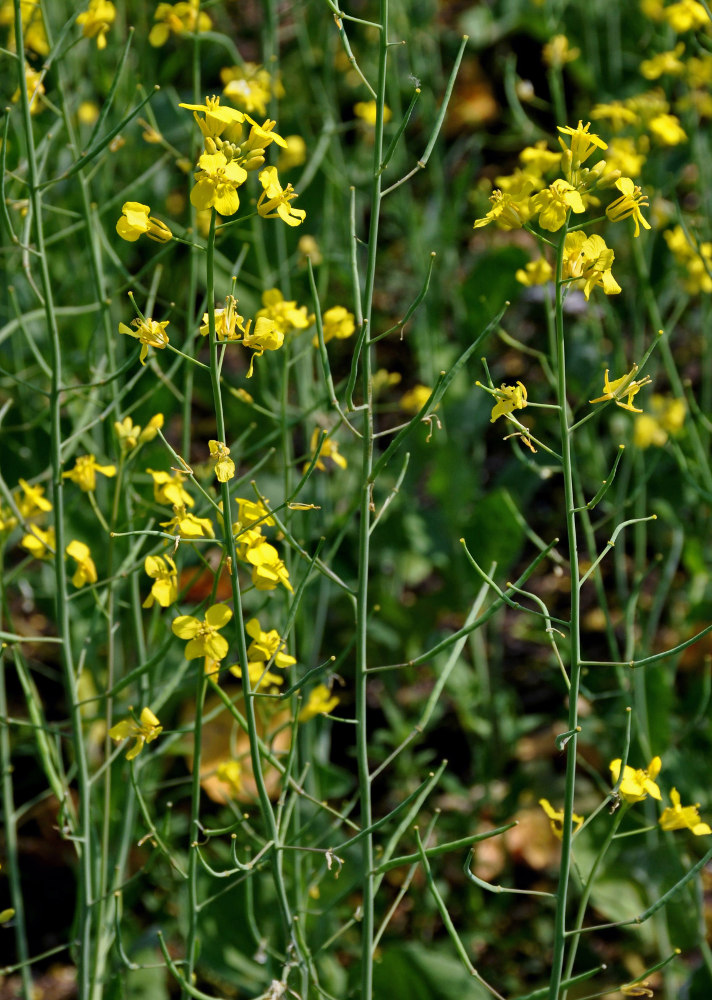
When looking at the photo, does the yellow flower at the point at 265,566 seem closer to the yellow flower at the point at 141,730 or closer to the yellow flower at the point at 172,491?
the yellow flower at the point at 172,491

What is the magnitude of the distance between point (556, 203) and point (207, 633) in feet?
1.79

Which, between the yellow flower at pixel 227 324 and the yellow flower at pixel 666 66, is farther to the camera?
the yellow flower at pixel 666 66

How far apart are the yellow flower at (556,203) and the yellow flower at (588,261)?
0.04 m

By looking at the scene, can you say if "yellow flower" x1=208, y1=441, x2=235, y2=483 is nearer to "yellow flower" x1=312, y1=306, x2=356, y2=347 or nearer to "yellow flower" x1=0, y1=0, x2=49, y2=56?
"yellow flower" x1=312, y1=306, x2=356, y2=347

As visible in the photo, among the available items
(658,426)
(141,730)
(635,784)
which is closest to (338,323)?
(141,730)

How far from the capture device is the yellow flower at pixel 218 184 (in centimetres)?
87

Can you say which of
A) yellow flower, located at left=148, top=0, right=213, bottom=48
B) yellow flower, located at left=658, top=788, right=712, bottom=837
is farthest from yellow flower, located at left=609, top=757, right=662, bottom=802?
yellow flower, located at left=148, top=0, right=213, bottom=48

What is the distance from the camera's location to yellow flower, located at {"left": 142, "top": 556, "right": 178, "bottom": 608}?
106 cm

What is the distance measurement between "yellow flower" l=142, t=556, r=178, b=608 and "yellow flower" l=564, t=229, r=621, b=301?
51 centimetres

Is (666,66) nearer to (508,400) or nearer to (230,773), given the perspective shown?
(508,400)

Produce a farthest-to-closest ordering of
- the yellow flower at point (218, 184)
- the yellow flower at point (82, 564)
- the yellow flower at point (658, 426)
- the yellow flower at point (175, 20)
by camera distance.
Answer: the yellow flower at point (658, 426) < the yellow flower at point (175, 20) < the yellow flower at point (82, 564) < the yellow flower at point (218, 184)

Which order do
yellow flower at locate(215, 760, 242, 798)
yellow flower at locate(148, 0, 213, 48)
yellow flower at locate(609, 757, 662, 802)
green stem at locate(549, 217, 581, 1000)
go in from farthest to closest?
yellow flower at locate(148, 0, 213, 48) < yellow flower at locate(215, 760, 242, 798) < yellow flower at locate(609, 757, 662, 802) < green stem at locate(549, 217, 581, 1000)

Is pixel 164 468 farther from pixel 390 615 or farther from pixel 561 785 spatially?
pixel 561 785

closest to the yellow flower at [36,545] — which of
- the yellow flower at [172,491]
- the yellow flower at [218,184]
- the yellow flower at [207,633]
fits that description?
the yellow flower at [172,491]
